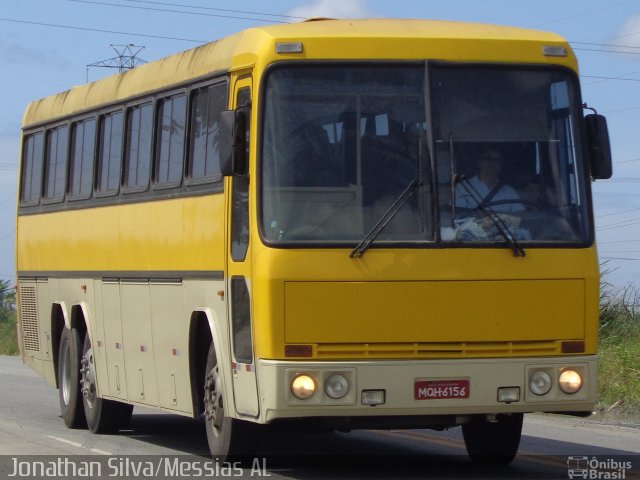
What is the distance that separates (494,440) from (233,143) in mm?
3511

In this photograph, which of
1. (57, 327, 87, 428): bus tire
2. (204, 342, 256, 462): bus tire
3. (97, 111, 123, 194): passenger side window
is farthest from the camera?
(57, 327, 87, 428): bus tire

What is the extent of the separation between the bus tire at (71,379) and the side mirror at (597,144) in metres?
6.87

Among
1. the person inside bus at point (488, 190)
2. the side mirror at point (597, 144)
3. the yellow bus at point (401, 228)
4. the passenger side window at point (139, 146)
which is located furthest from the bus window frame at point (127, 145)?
the side mirror at point (597, 144)

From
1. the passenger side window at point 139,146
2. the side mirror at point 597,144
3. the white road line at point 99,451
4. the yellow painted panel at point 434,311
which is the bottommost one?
the white road line at point 99,451

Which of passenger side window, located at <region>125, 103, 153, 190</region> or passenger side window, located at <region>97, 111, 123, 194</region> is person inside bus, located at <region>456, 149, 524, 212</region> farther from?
passenger side window, located at <region>97, 111, 123, 194</region>

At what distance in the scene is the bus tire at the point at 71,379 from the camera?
54.3 ft

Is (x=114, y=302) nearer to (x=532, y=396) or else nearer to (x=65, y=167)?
(x=65, y=167)

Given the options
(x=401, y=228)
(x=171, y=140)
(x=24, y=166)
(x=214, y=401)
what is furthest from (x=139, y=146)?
(x=24, y=166)

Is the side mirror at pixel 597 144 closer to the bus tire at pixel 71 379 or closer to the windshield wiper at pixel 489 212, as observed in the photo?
the windshield wiper at pixel 489 212

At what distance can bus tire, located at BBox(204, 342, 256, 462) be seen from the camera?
12.1 metres

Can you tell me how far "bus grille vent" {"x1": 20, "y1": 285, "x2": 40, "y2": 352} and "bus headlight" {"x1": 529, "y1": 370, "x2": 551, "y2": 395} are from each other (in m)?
8.44

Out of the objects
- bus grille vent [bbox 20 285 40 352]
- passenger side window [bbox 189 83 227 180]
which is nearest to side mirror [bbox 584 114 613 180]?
passenger side window [bbox 189 83 227 180]

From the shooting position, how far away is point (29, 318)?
18625 millimetres

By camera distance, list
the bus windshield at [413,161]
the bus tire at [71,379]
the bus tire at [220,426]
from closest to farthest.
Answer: the bus windshield at [413,161] → the bus tire at [220,426] → the bus tire at [71,379]
